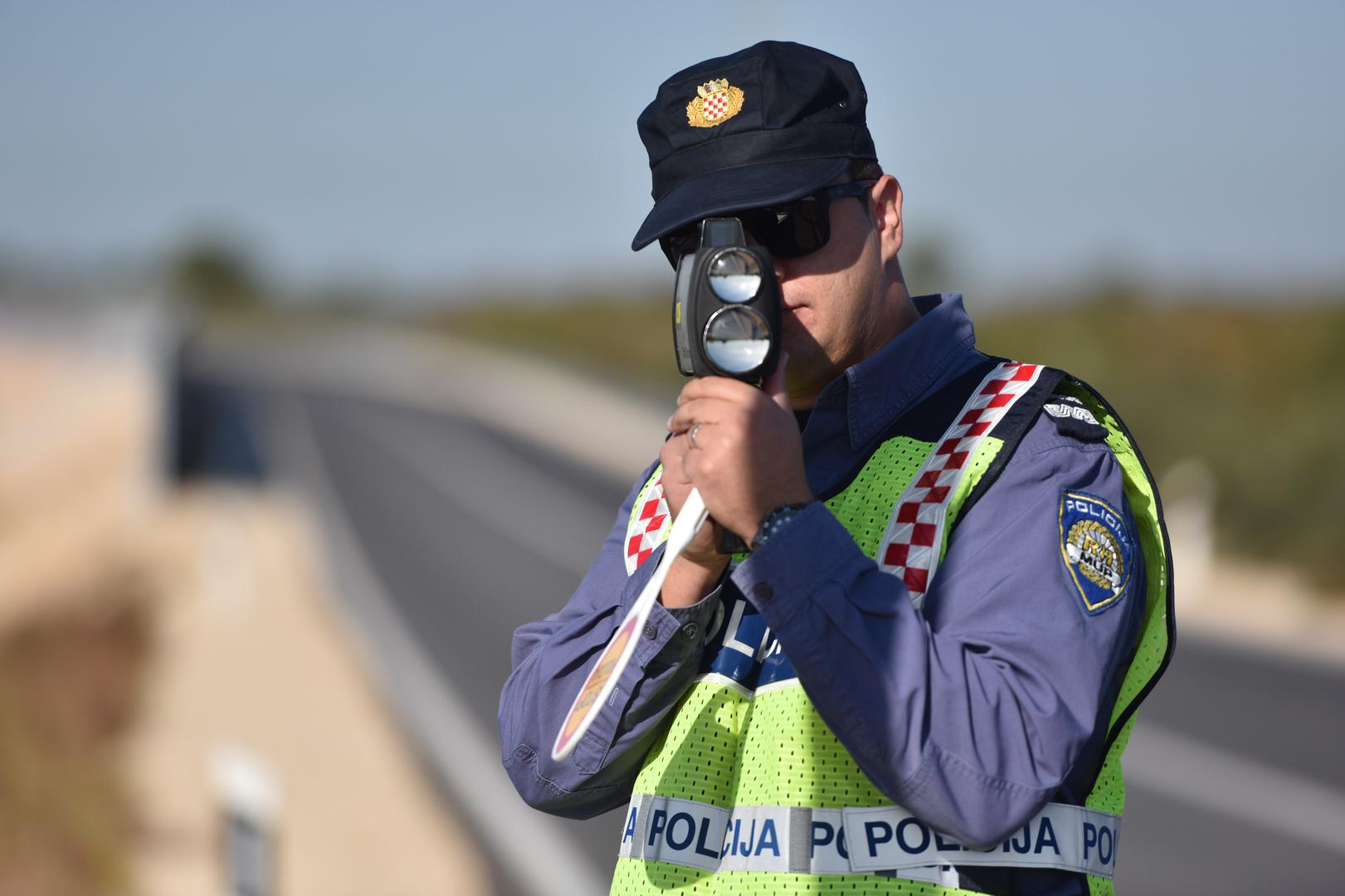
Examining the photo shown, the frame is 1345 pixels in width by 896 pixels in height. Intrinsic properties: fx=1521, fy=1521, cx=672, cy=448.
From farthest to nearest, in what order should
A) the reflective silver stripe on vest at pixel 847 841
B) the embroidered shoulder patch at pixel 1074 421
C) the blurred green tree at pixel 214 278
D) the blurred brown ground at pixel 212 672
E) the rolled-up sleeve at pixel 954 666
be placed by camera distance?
the blurred green tree at pixel 214 278
the blurred brown ground at pixel 212 672
the embroidered shoulder patch at pixel 1074 421
the reflective silver stripe on vest at pixel 847 841
the rolled-up sleeve at pixel 954 666

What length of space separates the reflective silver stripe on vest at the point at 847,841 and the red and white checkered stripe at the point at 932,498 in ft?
0.99

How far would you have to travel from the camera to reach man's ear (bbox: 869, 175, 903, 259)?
228cm

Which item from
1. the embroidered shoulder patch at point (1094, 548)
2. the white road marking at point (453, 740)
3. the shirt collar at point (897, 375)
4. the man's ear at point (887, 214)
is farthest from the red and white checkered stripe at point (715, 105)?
the white road marking at point (453, 740)

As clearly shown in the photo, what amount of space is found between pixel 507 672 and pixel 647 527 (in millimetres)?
13250

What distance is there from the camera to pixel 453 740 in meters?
13.2

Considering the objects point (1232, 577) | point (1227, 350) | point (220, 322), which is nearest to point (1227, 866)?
point (1232, 577)

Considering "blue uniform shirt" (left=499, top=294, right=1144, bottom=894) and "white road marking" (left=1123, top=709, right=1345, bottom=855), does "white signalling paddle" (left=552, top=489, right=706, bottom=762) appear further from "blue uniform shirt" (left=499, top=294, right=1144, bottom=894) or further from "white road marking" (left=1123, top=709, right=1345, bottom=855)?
"white road marking" (left=1123, top=709, right=1345, bottom=855)

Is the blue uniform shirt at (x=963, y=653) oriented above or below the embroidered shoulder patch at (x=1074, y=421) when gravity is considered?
→ below

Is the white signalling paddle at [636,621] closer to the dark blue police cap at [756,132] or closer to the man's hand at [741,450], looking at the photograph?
the man's hand at [741,450]

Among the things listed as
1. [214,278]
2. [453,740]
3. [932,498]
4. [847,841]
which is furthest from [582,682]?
[214,278]

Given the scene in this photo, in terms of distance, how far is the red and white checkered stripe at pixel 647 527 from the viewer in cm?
236

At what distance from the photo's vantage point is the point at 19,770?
1534 centimetres

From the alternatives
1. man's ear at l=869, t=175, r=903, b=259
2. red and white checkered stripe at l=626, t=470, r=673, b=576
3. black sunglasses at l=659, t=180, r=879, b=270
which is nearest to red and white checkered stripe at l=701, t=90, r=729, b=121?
black sunglasses at l=659, t=180, r=879, b=270

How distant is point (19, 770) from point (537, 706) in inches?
583
